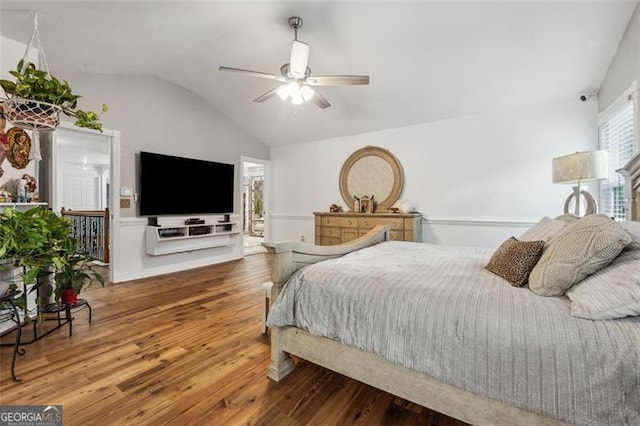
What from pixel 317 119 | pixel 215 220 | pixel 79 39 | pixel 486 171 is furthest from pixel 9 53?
pixel 486 171

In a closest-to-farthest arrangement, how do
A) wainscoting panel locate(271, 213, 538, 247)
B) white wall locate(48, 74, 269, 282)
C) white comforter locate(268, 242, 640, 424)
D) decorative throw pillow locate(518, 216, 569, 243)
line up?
1. white comforter locate(268, 242, 640, 424)
2. decorative throw pillow locate(518, 216, 569, 243)
3. white wall locate(48, 74, 269, 282)
4. wainscoting panel locate(271, 213, 538, 247)

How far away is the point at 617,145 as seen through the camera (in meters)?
2.94

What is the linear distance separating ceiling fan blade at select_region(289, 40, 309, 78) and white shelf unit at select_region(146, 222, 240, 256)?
3.02 metres

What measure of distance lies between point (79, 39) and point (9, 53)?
0.56 metres

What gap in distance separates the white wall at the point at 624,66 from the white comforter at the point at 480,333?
2.59 m

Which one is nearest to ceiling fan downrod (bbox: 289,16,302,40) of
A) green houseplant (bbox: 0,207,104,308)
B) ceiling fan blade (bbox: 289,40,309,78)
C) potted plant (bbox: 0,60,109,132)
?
ceiling fan blade (bbox: 289,40,309,78)

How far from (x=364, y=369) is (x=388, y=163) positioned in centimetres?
382

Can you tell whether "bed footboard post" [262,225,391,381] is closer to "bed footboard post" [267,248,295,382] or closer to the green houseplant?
"bed footboard post" [267,248,295,382]

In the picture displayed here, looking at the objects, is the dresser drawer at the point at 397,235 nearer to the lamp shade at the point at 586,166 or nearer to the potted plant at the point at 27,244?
the lamp shade at the point at 586,166

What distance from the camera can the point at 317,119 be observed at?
16.0 ft

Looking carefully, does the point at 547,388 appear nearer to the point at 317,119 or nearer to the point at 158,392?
the point at 158,392

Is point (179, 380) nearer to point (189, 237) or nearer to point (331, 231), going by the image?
point (189, 237)

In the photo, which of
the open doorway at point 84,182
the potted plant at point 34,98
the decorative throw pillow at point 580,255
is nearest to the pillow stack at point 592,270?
the decorative throw pillow at point 580,255

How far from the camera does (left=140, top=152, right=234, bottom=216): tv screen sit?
406cm
